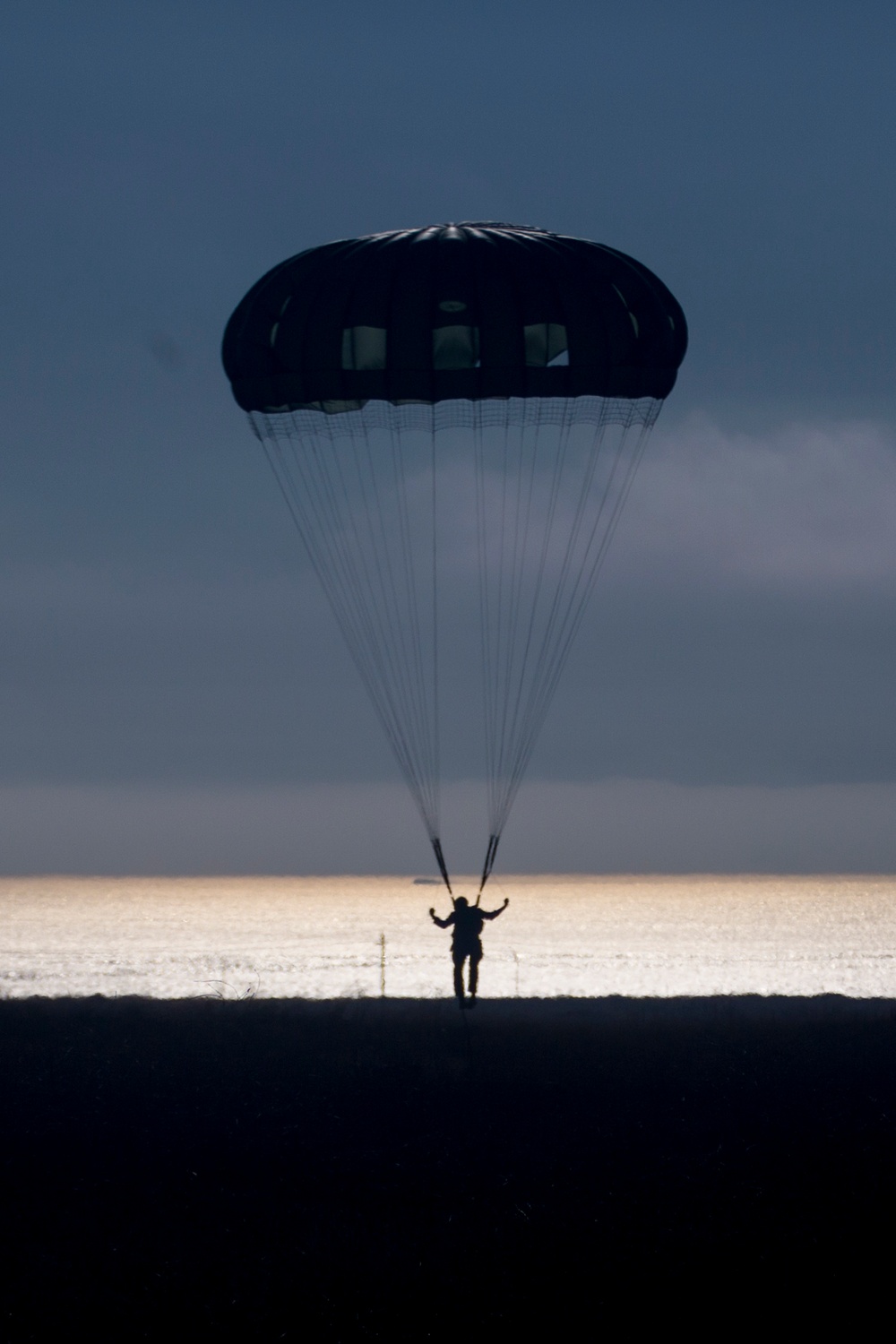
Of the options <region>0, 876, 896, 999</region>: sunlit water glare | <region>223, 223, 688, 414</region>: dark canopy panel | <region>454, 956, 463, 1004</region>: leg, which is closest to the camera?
<region>223, 223, 688, 414</region>: dark canopy panel

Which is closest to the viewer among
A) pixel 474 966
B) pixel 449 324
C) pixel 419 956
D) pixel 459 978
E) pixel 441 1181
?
pixel 441 1181

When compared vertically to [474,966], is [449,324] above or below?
above

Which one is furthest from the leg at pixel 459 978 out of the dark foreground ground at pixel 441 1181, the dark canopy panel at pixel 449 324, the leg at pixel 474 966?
the dark canopy panel at pixel 449 324

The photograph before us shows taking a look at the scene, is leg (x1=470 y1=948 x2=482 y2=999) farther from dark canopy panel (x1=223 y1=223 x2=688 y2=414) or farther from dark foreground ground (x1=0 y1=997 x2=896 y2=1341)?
dark canopy panel (x1=223 y1=223 x2=688 y2=414)

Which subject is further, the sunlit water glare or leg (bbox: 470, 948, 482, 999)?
the sunlit water glare

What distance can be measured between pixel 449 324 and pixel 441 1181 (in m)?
12.4

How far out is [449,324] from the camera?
67.7 ft

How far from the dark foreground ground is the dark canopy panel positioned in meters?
10.4

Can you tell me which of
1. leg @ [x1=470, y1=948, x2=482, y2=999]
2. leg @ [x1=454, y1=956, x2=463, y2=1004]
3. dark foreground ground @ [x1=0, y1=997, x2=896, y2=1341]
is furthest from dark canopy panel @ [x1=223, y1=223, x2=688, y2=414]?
dark foreground ground @ [x1=0, y1=997, x2=896, y2=1341]

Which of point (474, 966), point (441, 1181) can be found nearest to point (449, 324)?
point (474, 966)

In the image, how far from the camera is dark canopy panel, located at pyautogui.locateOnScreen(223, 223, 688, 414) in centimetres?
2059

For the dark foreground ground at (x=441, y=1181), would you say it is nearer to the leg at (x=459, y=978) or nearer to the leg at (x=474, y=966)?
the leg at (x=459, y=978)

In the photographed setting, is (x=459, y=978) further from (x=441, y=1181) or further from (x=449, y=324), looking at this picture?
(x=449, y=324)

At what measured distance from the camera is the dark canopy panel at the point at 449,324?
2059 cm
